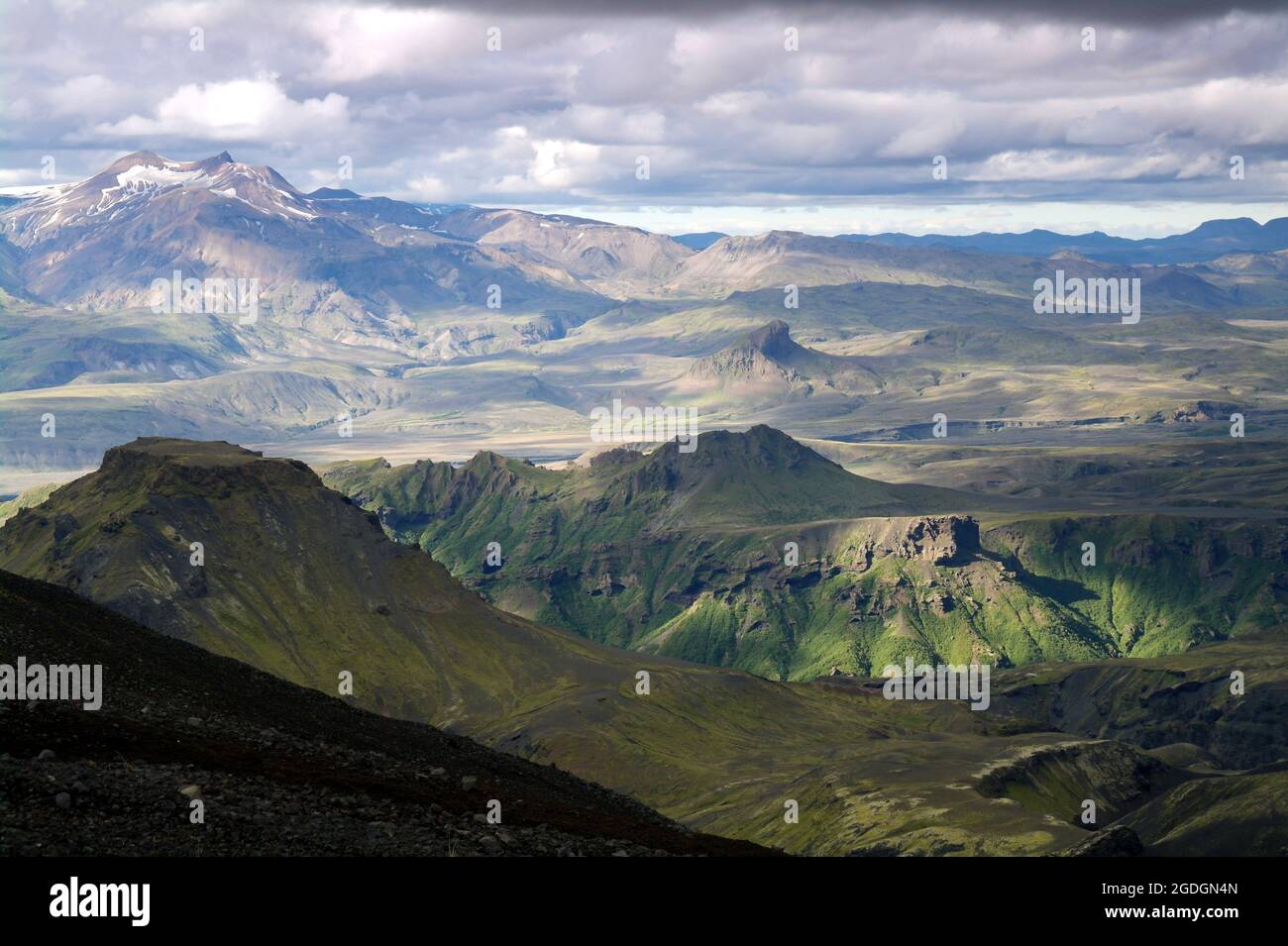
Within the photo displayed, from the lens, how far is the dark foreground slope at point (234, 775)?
192 feet

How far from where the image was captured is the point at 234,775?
7119 cm

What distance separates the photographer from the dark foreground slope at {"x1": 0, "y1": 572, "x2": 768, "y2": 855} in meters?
58.7

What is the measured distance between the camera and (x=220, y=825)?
198 ft

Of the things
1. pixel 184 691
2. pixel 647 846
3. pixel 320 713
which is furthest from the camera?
pixel 320 713
